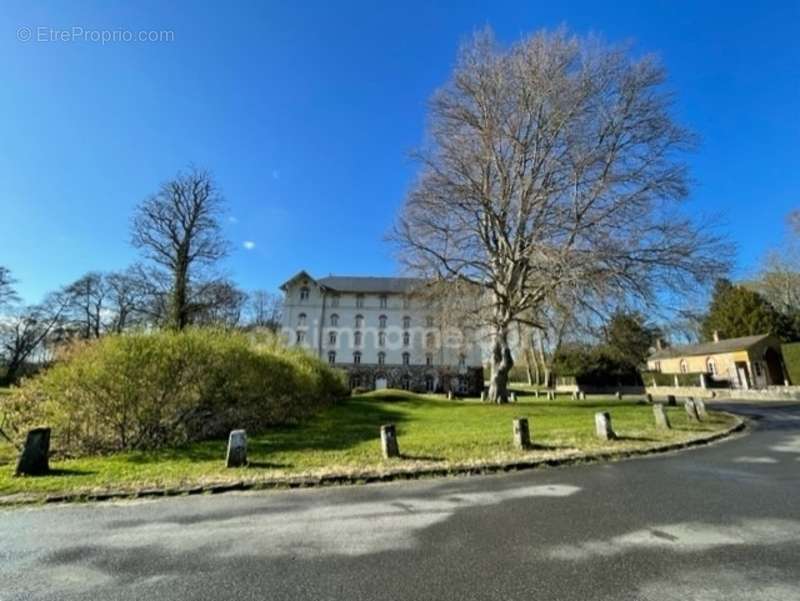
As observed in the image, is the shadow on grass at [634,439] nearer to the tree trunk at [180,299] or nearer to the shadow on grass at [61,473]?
the shadow on grass at [61,473]

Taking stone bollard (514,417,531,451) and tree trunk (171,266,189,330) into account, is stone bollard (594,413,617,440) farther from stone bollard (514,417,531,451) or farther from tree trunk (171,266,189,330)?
tree trunk (171,266,189,330)

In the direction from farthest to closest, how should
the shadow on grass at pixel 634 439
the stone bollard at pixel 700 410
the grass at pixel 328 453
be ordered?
the stone bollard at pixel 700 410 < the shadow on grass at pixel 634 439 < the grass at pixel 328 453

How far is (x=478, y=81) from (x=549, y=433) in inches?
649

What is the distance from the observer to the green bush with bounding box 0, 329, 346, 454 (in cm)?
871

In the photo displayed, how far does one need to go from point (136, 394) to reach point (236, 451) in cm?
355

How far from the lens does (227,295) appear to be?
32250mm

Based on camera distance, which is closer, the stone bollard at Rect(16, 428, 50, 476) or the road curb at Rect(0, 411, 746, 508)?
the road curb at Rect(0, 411, 746, 508)

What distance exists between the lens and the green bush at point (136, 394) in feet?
28.6

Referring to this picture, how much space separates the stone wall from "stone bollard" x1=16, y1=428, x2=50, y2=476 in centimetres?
4026

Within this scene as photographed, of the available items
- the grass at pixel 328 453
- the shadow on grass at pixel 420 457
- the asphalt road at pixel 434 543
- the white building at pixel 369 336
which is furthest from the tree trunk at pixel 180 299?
the asphalt road at pixel 434 543

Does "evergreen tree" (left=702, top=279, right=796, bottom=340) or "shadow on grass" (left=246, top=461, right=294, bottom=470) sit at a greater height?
"evergreen tree" (left=702, top=279, right=796, bottom=340)

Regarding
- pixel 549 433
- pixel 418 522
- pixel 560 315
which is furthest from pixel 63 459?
pixel 560 315

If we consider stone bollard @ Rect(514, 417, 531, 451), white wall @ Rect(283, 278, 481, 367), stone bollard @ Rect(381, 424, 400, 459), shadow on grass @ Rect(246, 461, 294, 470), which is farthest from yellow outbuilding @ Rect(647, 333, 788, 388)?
shadow on grass @ Rect(246, 461, 294, 470)

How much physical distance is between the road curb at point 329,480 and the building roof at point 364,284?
4253 cm
